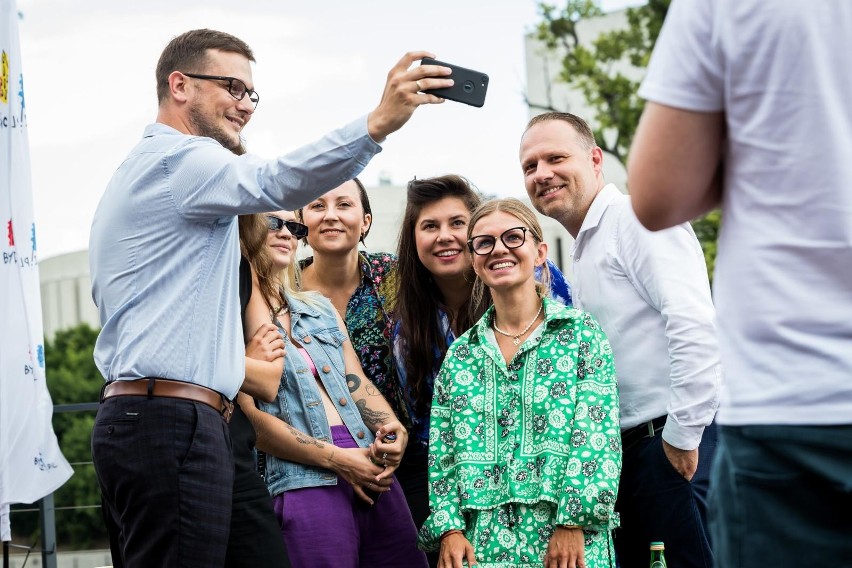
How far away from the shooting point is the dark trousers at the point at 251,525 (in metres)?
2.93

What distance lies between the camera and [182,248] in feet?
8.92

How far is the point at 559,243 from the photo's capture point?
1969 centimetres

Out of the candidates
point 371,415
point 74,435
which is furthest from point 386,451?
point 74,435

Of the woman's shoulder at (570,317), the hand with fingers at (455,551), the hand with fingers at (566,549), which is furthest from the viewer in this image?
the woman's shoulder at (570,317)

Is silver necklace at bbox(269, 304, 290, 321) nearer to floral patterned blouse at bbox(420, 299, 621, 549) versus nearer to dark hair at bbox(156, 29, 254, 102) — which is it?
floral patterned blouse at bbox(420, 299, 621, 549)

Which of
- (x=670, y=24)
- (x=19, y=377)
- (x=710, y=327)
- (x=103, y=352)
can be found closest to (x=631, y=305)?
(x=710, y=327)

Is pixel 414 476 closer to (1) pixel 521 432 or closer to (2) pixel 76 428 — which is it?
(1) pixel 521 432

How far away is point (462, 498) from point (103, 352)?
1.16m

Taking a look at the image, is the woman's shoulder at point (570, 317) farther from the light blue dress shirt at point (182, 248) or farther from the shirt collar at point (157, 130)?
the shirt collar at point (157, 130)

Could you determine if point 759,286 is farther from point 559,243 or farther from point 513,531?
point 559,243

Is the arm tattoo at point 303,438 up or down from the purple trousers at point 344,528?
up

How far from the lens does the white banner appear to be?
471cm

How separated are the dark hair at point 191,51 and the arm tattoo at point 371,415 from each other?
1.24 meters

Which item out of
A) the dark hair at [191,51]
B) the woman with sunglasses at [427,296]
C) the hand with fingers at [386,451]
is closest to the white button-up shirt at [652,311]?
the woman with sunglasses at [427,296]
